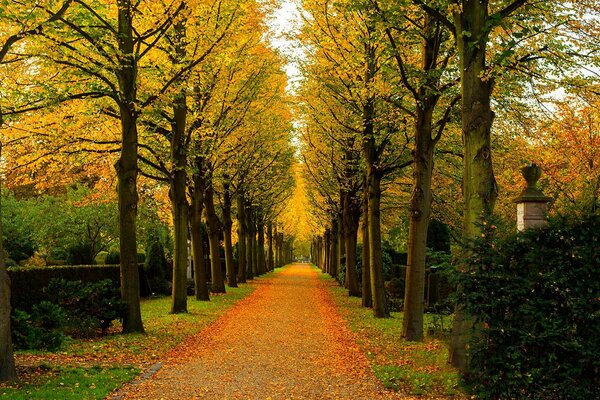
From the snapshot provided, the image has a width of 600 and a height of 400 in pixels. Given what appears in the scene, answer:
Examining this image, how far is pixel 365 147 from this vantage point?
15977mm

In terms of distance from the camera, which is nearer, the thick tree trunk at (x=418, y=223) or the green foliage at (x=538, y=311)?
the green foliage at (x=538, y=311)

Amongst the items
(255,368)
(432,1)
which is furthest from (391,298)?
(432,1)

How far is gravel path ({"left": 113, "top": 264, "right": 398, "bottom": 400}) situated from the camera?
7.59m

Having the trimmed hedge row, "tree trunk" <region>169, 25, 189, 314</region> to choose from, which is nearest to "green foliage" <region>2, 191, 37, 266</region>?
the trimmed hedge row

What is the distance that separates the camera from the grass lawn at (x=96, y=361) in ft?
23.1

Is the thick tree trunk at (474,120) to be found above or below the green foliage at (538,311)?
above

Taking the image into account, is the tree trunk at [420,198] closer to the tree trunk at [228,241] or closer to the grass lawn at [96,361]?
the grass lawn at [96,361]

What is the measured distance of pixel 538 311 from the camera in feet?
20.4

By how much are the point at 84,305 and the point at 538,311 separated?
9694 millimetres

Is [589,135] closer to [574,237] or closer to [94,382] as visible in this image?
[574,237]

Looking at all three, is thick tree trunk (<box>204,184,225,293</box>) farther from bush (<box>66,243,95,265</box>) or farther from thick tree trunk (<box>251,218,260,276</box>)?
thick tree trunk (<box>251,218,260,276</box>)

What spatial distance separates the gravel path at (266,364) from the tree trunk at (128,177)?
1.65 metres

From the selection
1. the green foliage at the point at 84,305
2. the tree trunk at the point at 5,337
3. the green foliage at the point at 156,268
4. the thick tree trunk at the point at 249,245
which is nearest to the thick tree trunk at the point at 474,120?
the tree trunk at the point at 5,337

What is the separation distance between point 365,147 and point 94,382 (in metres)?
10.3
